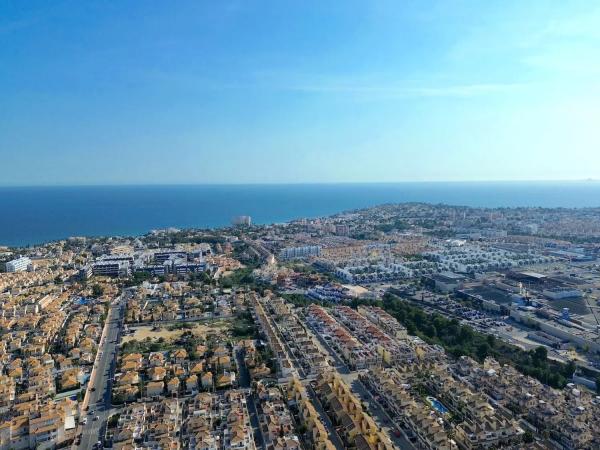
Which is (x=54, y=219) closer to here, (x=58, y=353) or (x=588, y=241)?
(x=58, y=353)

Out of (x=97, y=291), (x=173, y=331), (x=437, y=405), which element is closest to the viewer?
(x=437, y=405)

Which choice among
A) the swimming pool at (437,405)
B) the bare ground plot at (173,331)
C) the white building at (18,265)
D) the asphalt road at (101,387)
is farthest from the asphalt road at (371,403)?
the white building at (18,265)

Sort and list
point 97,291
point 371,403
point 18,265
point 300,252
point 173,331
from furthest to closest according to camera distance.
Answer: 1. point 300,252
2. point 18,265
3. point 97,291
4. point 173,331
5. point 371,403

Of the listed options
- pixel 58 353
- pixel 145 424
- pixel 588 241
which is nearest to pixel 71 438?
pixel 145 424

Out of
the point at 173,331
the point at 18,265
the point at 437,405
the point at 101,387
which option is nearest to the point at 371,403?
the point at 437,405

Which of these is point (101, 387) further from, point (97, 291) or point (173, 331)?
point (97, 291)

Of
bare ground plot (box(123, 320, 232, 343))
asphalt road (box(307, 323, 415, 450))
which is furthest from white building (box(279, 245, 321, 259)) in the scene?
asphalt road (box(307, 323, 415, 450))
